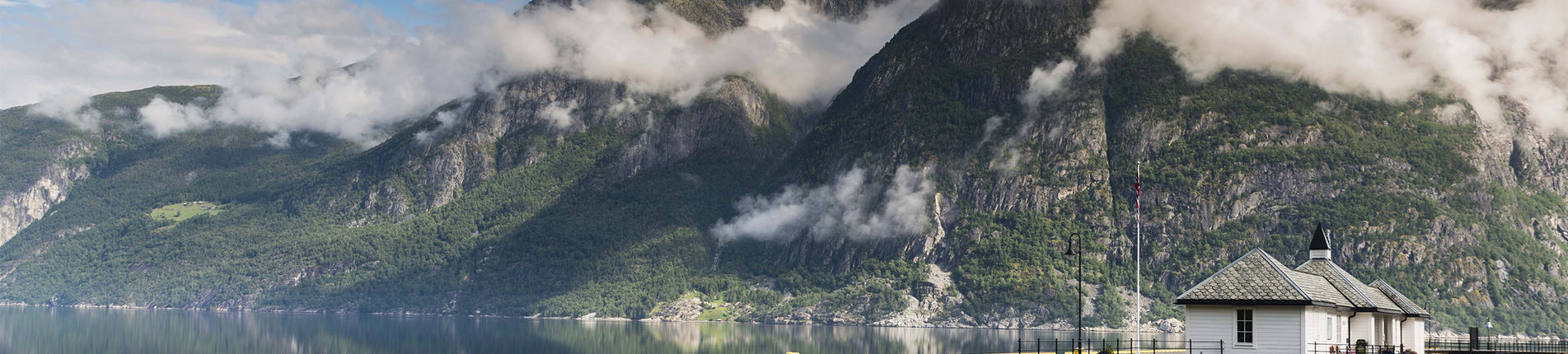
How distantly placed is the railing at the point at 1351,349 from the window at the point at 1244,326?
2845 millimetres

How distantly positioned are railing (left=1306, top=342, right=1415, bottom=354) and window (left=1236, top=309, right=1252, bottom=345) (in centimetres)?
285

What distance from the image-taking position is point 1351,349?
8375cm

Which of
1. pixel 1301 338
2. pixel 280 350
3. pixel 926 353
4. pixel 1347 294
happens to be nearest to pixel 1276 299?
pixel 1301 338

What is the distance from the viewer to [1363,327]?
8612 cm

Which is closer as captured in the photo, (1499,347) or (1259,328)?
(1259,328)

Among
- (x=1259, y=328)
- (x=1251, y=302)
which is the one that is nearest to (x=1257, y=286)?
(x=1251, y=302)

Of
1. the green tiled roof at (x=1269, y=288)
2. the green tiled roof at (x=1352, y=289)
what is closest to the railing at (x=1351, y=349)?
the green tiled roof at (x=1269, y=288)

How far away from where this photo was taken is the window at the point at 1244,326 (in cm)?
7838

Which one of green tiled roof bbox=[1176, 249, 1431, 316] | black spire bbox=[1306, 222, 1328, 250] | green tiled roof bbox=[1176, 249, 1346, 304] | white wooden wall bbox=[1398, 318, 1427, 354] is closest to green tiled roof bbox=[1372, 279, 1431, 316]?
white wooden wall bbox=[1398, 318, 1427, 354]

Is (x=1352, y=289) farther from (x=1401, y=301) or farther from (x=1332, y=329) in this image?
(x=1401, y=301)

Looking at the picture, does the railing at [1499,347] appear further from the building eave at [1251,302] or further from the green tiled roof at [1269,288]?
the building eave at [1251,302]

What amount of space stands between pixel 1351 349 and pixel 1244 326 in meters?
8.81

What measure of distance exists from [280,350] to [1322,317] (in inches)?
4441

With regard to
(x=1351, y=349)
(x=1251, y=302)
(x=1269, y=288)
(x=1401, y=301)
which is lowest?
(x=1351, y=349)
